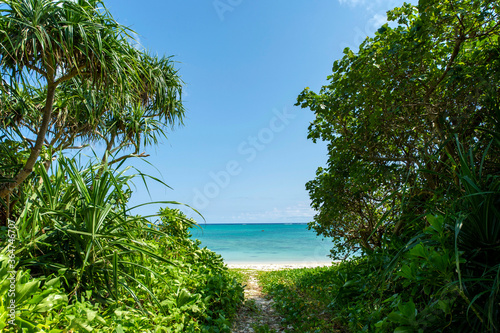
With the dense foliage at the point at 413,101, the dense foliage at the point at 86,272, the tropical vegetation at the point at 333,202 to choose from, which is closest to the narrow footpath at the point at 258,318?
the tropical vegetation at the point at 333,202

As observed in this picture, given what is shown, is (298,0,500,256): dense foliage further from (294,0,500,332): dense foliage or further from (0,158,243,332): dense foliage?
(0,158,243,332): dense foliage

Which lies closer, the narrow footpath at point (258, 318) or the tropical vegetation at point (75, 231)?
the tropical vegetation at point (75, 231)

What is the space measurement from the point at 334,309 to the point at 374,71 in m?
2.49

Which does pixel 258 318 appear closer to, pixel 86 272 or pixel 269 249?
pixel 86 272

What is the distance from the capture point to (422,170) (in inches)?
57.0

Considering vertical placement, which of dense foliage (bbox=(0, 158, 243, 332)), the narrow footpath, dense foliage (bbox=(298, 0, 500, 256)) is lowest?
the narrow footpath

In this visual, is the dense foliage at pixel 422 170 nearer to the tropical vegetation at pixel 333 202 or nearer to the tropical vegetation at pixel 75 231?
the tropical vegetation at pixel 333 202

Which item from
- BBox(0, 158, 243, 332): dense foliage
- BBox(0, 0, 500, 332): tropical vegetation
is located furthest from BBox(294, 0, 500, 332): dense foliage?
BBox(0, 158, 243, 332): dense foliage

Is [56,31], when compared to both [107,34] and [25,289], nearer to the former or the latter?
[107,34]

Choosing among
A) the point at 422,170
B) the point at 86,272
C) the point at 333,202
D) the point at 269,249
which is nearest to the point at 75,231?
the point at 86,272

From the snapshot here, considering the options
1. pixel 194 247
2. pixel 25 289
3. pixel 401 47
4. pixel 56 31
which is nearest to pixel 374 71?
pixel 401 47

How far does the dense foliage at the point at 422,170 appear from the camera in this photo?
4.29 ft

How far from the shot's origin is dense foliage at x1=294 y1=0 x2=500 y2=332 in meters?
1.31

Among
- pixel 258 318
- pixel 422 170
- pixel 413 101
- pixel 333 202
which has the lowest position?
pixel 258 318
